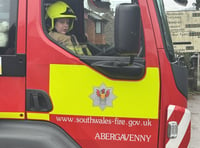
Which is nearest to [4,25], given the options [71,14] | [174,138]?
[71,14]

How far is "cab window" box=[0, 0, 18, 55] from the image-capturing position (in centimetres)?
259

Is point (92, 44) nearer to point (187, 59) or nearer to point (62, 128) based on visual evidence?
point (62, 128)

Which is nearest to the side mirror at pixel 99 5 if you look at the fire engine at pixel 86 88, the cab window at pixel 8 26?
the fire engine at pixel 86 88

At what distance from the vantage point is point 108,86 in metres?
2.53

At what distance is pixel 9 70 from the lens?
256 centimetres

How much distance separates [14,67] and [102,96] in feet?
2.33

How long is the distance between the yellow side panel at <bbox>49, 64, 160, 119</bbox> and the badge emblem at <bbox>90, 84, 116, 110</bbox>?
22mm

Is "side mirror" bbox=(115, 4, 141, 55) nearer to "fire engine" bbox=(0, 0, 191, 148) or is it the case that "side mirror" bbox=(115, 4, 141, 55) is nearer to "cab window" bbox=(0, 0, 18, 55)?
"fire engine" bbox=(0, 0, 191, 148)

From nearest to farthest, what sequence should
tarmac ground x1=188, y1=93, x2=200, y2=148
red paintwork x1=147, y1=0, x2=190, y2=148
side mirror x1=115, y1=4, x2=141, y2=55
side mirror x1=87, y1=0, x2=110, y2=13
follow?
side mirror x1=115, y1=4, x2=141, y2=55
red paintwork x1=147, y1=0, x2=190, y2=148
side mirror x1=87, y1=0, x2=110, y2=13
tarmac ground x1=188, y1=93, x2=200, y2=148

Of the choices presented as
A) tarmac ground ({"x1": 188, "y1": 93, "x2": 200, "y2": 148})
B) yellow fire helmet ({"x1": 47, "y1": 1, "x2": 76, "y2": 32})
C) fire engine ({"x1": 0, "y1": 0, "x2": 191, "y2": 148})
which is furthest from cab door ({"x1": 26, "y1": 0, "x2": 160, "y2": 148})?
tarmac ground ({"x1": 188, "y1": 93, "x2": 200, "y2": 148})

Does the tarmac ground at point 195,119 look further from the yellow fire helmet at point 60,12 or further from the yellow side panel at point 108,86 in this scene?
the yellow fire helmet at point 60,12

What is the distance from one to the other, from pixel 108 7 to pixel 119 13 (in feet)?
1.12

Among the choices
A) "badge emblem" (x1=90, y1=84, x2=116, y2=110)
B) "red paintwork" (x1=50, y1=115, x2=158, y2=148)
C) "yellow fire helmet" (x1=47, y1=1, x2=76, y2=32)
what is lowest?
"red paintwork" (x1=50, y1=115, x2=158, y2=148)

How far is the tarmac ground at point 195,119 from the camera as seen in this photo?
20.2 feet
